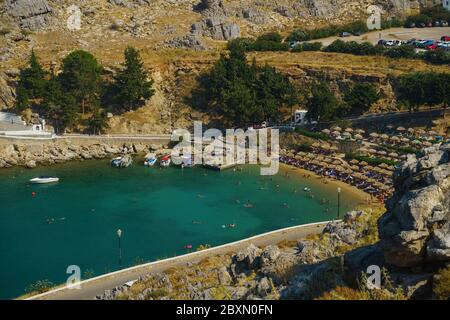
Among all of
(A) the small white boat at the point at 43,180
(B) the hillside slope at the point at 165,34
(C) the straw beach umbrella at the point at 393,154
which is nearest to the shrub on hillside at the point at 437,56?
(B) the hillside slope at the point at 165,34

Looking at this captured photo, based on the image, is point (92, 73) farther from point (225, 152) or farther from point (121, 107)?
point (225, 152)

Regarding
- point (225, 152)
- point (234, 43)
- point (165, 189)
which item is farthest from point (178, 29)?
point (165, 189)

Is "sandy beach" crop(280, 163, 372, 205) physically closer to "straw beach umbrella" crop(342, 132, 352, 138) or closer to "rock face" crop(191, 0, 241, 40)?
"straw beach umbrella" crop(342, 132, 352, 138)

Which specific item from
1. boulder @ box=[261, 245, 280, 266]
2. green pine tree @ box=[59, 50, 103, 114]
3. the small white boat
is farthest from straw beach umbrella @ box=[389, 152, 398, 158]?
green pine tree @ box=[59, 50, 103, 114]
